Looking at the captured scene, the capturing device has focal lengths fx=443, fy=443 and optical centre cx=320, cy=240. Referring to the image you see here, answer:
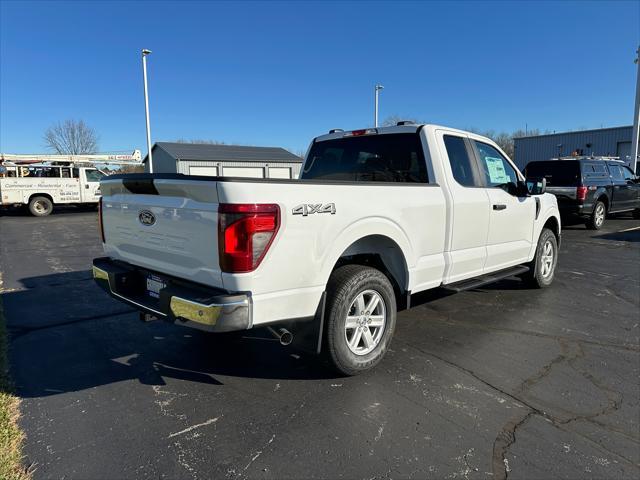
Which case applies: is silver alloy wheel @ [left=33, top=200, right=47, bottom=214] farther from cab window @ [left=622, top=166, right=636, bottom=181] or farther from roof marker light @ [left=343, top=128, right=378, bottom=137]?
cab window @ [left=622, top=166, right=636, bottom=181]

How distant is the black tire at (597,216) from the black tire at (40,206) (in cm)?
2056

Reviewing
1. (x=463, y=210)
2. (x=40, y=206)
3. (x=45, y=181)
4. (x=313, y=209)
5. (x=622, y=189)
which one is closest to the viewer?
(x=313, y=209)

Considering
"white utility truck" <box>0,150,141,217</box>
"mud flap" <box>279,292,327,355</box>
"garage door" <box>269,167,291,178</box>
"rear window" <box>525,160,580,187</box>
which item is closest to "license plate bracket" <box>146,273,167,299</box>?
"mud flap" <box>279,292,327,355</box>

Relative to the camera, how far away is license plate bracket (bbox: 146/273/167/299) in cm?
327

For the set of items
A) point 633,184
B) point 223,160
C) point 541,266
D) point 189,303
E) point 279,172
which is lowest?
point 541,266

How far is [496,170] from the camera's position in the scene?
205 inches

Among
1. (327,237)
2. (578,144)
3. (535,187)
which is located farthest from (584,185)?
(578,144)

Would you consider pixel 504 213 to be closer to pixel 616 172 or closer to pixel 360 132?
pixel 360 132

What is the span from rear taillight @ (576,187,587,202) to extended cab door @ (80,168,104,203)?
18.7 meters

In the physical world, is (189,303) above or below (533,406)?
above

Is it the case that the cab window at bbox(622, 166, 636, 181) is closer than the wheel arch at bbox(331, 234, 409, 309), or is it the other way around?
the wheel arch at bbox(331, 234, 409, 309)

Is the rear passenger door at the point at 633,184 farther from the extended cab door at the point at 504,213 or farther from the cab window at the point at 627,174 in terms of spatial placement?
the extended cab door at the point at 504,213

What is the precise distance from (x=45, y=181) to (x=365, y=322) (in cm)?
1978

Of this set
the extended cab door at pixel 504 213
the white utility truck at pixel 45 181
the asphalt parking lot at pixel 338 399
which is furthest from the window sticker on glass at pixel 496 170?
the white utility truck at pixel 45 181
